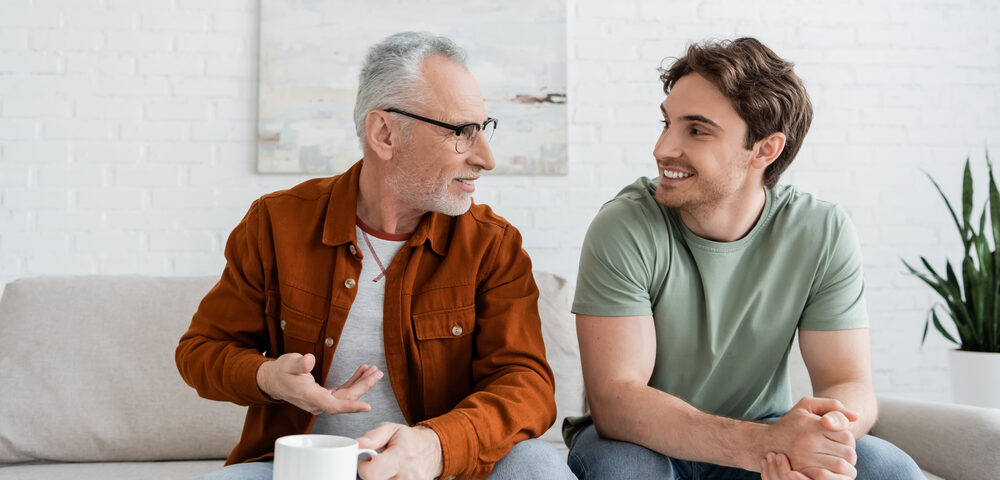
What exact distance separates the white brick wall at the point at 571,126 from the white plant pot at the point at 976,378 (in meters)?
0.48

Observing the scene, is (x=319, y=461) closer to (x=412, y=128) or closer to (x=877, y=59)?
(x=412, y=128)

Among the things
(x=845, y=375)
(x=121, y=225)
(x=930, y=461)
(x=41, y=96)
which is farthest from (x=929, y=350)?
(x=41, y=96)

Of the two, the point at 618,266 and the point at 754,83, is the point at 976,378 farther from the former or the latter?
the point at 618,266

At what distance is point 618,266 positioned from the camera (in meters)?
1.63

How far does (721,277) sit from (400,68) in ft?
2.64

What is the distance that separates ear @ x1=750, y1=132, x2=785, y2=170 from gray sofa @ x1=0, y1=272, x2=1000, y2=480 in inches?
28.1

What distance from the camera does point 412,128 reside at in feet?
5.23

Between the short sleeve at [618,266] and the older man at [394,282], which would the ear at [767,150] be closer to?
the short sleeve at [618,266]

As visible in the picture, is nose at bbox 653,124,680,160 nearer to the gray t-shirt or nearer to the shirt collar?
the shirt collar

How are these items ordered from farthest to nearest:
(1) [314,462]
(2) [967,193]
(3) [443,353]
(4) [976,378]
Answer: (2) [967,193] < (4) [976,378] < (3) [443,353] < (1) [314,462]

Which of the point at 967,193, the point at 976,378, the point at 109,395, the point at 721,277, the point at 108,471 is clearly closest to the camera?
the point at 721,277

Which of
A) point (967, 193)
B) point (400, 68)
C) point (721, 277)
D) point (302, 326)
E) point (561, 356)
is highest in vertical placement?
point (400, 68)

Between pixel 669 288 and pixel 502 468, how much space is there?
54cm

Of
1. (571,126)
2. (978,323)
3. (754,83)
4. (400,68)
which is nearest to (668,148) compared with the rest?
(754,83)
